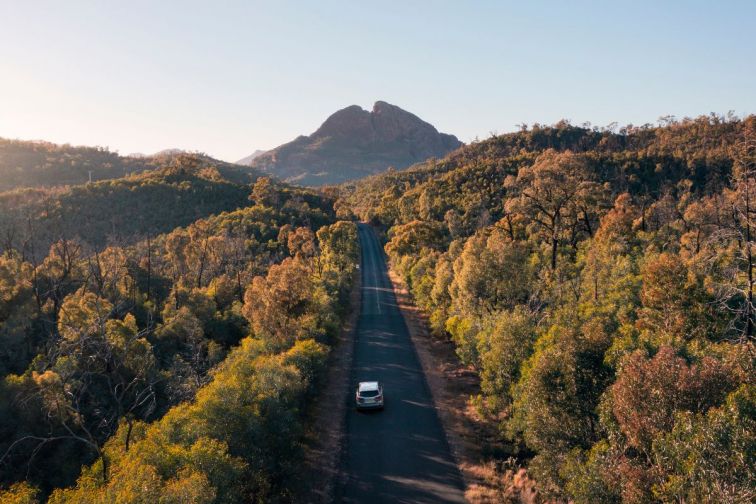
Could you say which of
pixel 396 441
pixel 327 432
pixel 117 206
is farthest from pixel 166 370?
pixel 117 206

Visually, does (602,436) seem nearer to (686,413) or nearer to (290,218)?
(686,413)

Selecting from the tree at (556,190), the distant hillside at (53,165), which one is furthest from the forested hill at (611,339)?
the distant hillside at (53,165)

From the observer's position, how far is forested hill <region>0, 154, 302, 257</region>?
230ft

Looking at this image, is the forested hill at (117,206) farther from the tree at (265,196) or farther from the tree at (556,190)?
the tree at (556,190)

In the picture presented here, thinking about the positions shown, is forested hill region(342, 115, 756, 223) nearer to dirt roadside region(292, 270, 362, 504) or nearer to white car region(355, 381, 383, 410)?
dirt roadside region(292, 270, 362, 504)

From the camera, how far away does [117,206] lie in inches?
3265

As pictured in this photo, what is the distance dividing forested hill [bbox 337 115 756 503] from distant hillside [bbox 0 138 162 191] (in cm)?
10922

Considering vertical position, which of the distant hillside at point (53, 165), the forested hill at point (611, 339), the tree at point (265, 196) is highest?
the distant hillside at point (53, 165)

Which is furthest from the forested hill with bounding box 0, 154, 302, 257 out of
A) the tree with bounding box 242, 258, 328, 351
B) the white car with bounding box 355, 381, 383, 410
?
the white car with bounding box 355, 381, 383, 410

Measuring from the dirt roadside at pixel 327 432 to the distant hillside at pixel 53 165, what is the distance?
370ft

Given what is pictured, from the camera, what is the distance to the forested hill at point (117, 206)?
2758 inches

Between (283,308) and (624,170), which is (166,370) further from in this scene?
(624,170)

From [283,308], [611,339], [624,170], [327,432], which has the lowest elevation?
[327,432]

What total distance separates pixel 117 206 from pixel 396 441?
8078 centimetres
